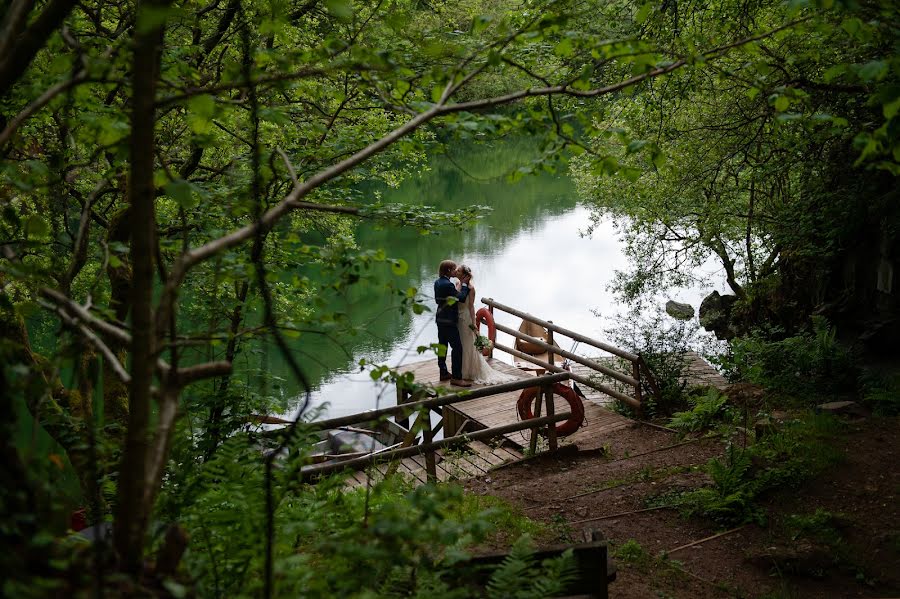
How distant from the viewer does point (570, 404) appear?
950 cm

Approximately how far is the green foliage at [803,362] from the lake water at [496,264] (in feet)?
15.6

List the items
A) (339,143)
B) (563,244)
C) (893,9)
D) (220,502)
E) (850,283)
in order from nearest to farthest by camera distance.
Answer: (893,9) → (220,502) → (339,143) → (850,283) → (563,244)

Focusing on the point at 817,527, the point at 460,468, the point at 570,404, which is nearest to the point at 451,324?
the point at 570,404

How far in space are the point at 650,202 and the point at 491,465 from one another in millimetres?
5801

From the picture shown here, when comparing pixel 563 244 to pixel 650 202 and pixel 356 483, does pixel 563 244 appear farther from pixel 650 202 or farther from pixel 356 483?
pixel 356 483

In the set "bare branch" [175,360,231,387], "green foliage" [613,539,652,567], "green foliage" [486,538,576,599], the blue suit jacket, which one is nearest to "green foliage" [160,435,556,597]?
"green foliage" [486,538,576,599]

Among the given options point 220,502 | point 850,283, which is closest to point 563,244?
point 850,283

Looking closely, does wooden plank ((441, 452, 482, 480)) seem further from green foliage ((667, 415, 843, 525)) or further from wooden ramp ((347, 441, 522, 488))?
green foliage ((667, 415, 843, 525))

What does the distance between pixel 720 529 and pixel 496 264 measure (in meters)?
19.6

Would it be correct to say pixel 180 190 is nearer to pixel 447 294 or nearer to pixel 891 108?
pixel 891 108

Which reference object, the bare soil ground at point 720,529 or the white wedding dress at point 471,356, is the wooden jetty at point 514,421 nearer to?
the white wedding dress at point 471,356

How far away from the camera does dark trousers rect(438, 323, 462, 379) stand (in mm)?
10766

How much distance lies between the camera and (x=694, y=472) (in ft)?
24.4

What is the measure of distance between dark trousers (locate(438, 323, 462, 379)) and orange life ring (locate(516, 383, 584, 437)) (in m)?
1.60
